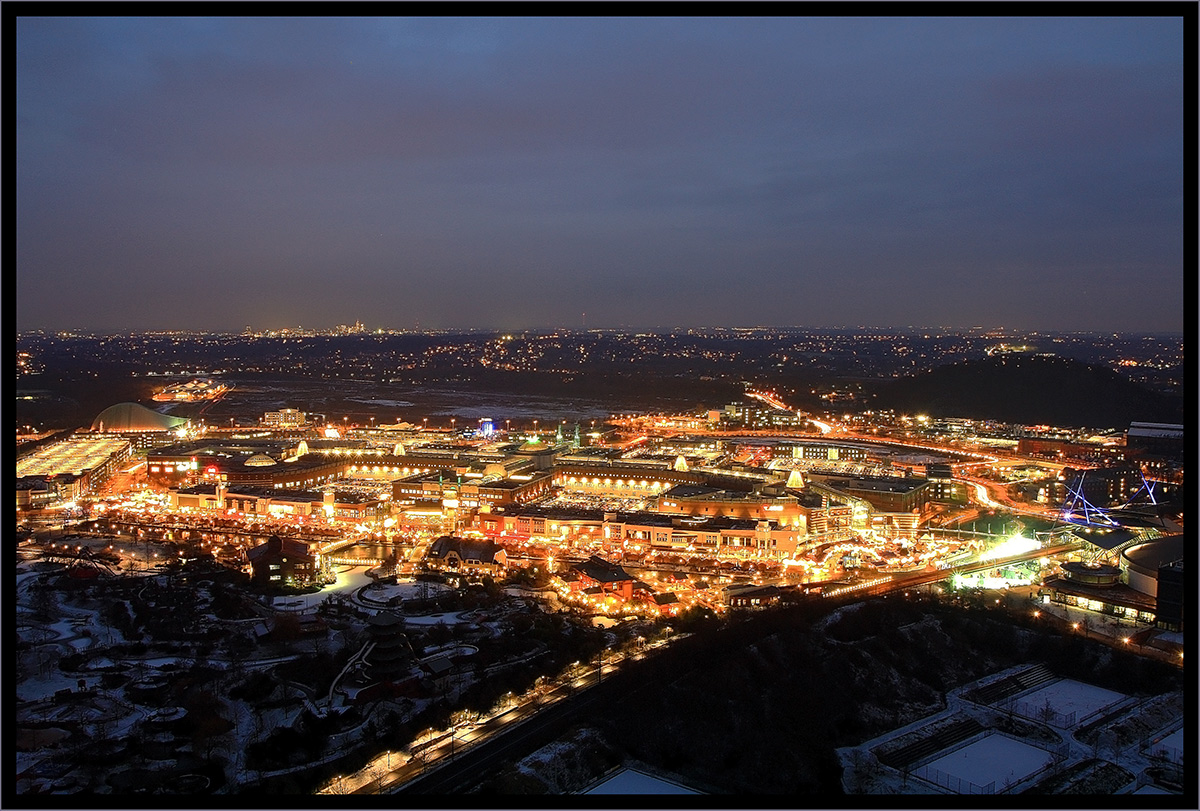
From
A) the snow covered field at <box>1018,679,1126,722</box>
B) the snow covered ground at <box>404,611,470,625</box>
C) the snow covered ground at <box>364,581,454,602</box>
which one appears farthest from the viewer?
the snow covered ground at <box>364,581,454,602</box>

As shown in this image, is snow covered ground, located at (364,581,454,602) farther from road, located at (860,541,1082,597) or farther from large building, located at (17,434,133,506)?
large building, located at (17,434,133,506)

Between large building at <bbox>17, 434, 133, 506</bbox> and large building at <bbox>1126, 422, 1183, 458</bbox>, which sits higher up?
large building at <bbox>1126, 422, 1183, 458</bbox>

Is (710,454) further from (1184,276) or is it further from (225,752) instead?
(1184,276)

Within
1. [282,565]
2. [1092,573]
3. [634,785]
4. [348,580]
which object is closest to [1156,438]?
[1092,573]

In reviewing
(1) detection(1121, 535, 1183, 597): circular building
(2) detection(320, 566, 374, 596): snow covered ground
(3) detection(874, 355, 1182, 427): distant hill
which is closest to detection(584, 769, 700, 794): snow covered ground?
(2) detection(320, 566, 374, 596): snow covered ground

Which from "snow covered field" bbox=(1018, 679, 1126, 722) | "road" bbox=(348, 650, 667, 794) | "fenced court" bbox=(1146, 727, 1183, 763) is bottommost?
"snow covered field" bbox=(1018, 679, 1126, 722)

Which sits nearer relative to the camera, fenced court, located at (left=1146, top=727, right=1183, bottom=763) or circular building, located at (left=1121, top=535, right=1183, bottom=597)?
fenced court, located at (left=1146, top=727, right=1183, bottom=763)

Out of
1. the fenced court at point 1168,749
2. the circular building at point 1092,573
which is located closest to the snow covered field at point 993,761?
the fenced court at point 1168,749
